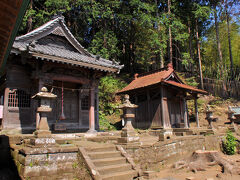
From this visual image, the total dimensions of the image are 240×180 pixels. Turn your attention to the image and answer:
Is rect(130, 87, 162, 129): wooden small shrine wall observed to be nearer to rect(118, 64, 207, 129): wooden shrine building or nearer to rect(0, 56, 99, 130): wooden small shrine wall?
rect(118, 64, 207, 129): wooden shrine building

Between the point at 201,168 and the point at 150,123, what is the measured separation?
315 inches

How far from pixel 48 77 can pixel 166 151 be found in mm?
7813

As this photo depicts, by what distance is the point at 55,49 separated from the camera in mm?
13492

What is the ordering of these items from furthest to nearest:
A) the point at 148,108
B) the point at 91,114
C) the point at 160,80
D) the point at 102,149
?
the point at 148,108 → the point at 160,80 → the point at 91,114 → the point at 102,149

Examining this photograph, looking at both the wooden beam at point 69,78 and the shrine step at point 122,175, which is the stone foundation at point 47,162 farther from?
the wooden beam at point 69,78

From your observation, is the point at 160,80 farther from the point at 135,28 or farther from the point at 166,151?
the point at 135,28

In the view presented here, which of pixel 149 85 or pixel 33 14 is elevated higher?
pixel 33 14

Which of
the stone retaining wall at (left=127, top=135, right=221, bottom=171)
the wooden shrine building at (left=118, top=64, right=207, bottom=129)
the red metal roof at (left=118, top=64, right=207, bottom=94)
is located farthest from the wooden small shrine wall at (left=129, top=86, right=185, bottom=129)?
the stone retaining wall at (left=127, top=135, right=221, bottom=171)

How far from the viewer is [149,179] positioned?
7477 mm

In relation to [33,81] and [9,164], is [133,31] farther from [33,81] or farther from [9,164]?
[9,164]

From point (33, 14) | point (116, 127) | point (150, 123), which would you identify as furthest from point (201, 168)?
point (33, 14)

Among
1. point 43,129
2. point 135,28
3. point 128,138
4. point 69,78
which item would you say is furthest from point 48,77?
point 135,28

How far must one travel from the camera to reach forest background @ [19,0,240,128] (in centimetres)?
2308

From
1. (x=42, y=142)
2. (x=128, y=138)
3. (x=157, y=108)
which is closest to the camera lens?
(x=42, y=142)
